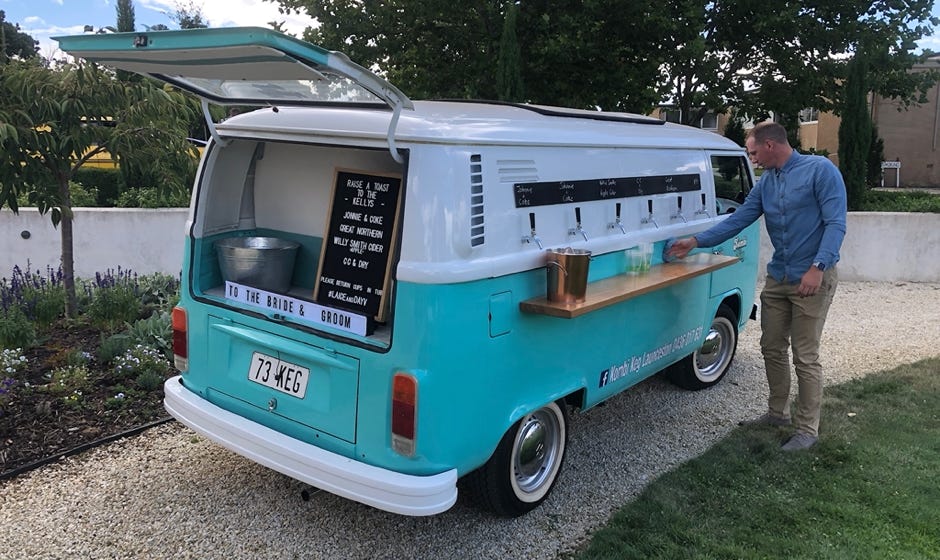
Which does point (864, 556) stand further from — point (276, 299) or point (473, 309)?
point (276, 299)

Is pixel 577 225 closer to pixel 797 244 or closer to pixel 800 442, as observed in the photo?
pixel 797 244

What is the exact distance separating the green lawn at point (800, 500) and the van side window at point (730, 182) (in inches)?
70.7

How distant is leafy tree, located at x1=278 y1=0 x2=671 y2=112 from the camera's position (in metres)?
9.93

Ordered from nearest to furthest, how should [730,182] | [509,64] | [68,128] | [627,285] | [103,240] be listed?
[627,285] < [68,128] < [730,182] < [103,240] < [509,64]

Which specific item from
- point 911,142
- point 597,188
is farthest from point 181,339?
point 911,142

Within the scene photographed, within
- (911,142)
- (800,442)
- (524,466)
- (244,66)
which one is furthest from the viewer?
(911,142)

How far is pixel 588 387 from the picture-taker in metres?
3.85

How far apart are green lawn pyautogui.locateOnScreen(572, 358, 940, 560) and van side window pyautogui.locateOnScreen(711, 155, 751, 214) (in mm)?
1796

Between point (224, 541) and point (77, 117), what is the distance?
3694mm

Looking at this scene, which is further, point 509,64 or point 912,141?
point 912,141

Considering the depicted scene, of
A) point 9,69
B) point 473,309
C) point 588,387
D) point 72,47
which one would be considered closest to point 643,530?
point 588,387

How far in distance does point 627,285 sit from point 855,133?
32.7 ft

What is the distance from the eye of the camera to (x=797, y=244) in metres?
4.43

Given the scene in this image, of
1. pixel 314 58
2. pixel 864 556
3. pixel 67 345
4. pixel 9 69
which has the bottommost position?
pixel 864 556
